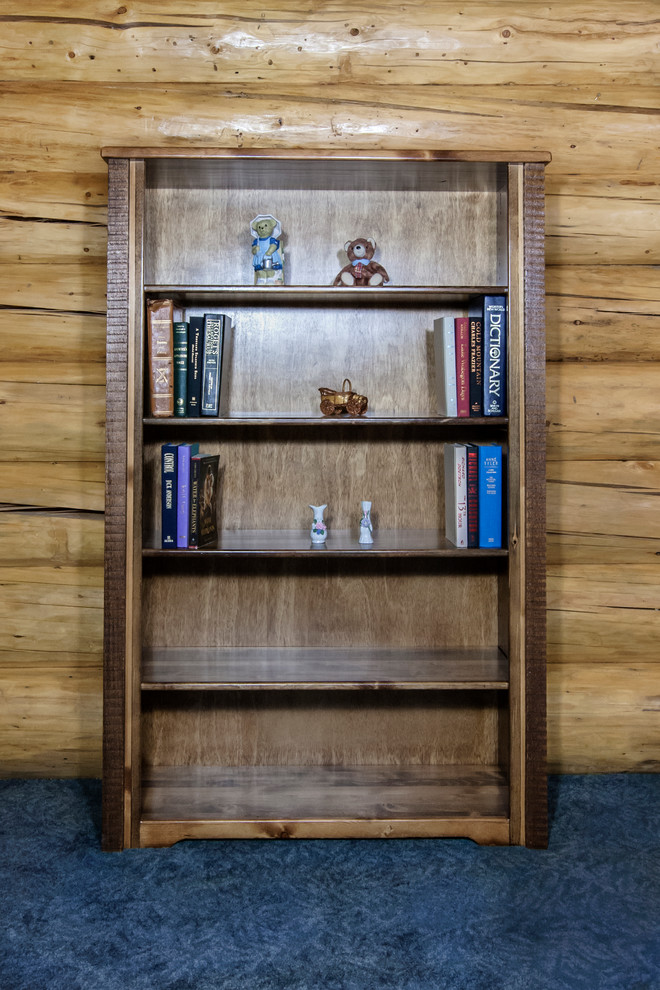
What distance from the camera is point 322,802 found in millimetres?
2262

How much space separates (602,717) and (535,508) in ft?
2.83

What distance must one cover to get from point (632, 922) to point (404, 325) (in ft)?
5.32

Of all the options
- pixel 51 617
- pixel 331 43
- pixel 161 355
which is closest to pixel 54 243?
pixel 161 355

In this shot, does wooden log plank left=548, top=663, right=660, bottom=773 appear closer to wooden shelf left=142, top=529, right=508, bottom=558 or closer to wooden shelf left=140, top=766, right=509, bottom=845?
wooden shelf left=140, top=766, right=509, bottom=845

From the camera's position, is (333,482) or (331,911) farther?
(333,482)

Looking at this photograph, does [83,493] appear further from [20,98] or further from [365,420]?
[20,98]

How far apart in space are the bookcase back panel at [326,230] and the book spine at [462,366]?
0.96 feet

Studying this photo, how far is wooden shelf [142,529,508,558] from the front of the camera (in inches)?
85.3

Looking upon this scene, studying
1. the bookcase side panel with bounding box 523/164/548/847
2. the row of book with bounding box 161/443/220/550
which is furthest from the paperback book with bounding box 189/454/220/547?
the bookcase side panel with bounding box 523/164/548/847

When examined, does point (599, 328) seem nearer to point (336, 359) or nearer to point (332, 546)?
point (336, 359)

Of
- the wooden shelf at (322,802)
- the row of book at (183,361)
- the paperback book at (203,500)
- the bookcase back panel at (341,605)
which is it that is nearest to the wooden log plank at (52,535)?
the bookcase back panel at (341,605)

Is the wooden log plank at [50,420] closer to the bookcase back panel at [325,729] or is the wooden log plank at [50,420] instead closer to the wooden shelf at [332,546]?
the wooden shelf at [332,546]

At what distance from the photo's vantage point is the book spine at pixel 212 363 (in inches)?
87.5

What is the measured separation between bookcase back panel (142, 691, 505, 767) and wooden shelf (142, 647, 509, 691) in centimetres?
14
